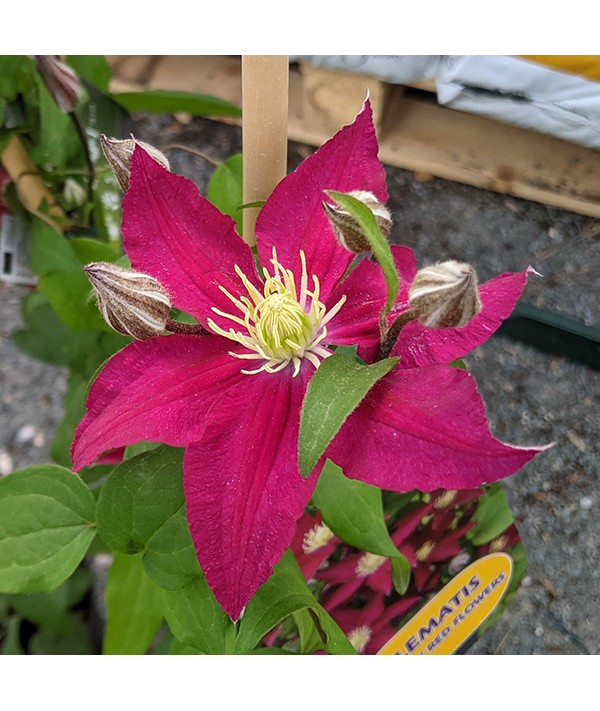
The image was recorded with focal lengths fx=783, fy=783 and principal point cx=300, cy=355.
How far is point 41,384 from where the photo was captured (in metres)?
1.29

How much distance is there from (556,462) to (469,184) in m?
0.56

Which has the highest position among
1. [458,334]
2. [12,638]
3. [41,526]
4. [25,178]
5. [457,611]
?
[458,334]

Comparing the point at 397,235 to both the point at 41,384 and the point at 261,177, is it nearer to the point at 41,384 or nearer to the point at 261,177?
the point at 41,384

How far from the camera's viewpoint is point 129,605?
614 millimetres

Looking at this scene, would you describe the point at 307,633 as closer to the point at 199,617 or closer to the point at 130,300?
Answer: the point at 199,617

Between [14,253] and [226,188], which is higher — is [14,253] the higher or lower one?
the lower one

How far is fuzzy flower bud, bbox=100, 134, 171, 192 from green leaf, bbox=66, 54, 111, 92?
41cm

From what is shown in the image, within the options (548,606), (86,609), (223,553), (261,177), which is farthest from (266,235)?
(86,609)

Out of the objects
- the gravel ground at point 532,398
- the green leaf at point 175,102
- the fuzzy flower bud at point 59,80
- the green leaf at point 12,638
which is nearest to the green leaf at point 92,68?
the green leaf at point 175,102

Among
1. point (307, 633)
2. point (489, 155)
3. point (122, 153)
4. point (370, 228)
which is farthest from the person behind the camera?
point (489, 155)

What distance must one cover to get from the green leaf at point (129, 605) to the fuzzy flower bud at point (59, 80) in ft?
1.21

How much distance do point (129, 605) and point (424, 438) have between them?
1.14 ft

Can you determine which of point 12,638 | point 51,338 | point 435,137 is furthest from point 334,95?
point 12,638

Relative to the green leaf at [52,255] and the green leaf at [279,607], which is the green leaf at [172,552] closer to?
the green leaf at [279,607]
